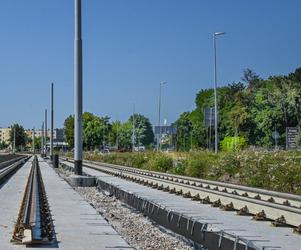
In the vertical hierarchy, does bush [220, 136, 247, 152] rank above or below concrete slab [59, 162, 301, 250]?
above

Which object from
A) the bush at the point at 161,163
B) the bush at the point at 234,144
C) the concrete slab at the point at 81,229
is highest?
the bush at the point at 234,144

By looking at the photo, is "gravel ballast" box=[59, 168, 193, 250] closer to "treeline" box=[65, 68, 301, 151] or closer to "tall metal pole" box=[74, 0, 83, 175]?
"tall metal pole" box=[74, 0, 83, 175]

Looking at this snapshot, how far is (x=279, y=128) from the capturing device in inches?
3728

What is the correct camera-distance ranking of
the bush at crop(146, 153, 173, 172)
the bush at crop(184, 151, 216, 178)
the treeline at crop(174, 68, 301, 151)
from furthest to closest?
the treeline at crop(174, 68, 301, 151)
the bush at crop(146, 153, 173, 172)
the bush at crop(184, 151, 216, 178)

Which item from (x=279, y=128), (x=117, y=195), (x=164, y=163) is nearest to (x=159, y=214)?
(x=117, y=195)

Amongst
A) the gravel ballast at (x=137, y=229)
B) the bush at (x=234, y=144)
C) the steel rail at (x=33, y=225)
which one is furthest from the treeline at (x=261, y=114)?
the steel rail at (x=33, y=225)

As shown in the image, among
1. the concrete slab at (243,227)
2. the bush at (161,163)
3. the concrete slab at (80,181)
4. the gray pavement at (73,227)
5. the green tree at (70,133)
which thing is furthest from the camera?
the green tree at (70,133)

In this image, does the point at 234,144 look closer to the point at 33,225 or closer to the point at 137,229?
the point at 137,229

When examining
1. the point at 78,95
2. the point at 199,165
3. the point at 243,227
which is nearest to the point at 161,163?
the point at 199,165

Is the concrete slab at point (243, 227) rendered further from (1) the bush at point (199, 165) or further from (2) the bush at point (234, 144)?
(2) the bush at point (234, 144)

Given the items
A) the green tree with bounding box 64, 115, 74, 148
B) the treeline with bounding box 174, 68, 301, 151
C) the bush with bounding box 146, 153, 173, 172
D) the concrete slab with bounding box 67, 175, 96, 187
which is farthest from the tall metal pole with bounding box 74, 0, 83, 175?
the green tree with bounding box 64, 115, 74, 148

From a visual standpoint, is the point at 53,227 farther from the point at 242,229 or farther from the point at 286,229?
the point at 286,229

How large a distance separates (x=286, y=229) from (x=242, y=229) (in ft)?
3.45

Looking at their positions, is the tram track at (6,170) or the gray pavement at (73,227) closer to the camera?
the gray pavement at (73,227)
